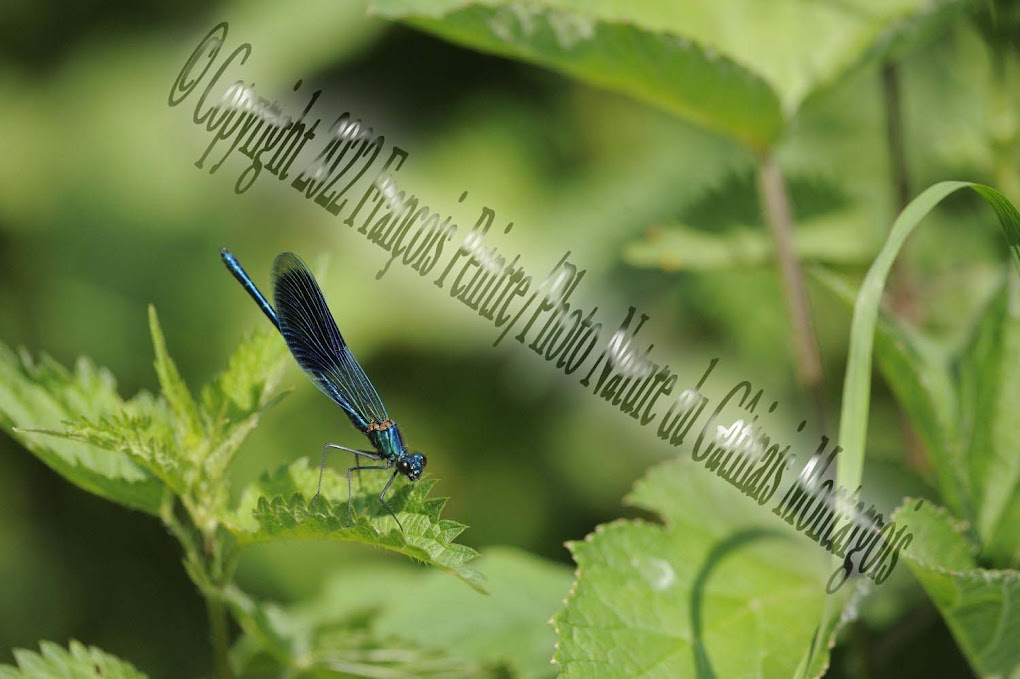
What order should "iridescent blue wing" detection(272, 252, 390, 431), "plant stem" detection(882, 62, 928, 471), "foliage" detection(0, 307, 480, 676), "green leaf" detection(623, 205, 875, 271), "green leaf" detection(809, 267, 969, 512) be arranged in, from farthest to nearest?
1. "green leaf" detection(623, 205, 875, 271)
2. "plant stem" detection(882, 62, 928, 471)
3. "iridescent blue wing" detection(272, 252, 390, 431)
4. "green leaf" detection(809, 267, 969, 512)
5. "foliage" detection(0, 307, 480, 676)

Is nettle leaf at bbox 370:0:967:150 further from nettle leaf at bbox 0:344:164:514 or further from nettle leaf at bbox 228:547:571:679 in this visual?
nettle leaf at bbox 228:547:571:679

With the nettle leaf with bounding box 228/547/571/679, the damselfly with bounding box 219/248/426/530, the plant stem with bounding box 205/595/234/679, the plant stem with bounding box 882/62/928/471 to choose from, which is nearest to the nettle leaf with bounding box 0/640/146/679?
the plant stem with bounding box 205/595/234/679

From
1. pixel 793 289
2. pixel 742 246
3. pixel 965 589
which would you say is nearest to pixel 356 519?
pixel 965 589

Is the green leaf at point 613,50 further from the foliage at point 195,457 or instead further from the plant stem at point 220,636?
the plant stem at point 220,636

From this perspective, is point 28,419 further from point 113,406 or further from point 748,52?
point 748,52

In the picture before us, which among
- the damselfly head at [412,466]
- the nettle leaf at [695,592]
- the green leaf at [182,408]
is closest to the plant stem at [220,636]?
the green leaf at [182,408]

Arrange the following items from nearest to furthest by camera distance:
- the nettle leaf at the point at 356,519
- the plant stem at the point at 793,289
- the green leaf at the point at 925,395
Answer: the nettle leaf at the point at 356,519, the green leaf at the point at 925,395, the plant stem at the point at 793,289
